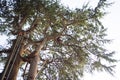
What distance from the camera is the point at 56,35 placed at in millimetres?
12500

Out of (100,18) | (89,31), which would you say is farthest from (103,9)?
(89,31)

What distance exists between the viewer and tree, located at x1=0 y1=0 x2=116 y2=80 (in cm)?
1219

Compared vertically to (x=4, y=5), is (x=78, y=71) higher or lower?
lower

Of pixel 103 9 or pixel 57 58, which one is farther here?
pixel 57 58

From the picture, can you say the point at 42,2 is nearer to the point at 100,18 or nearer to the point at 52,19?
the point at 52,19

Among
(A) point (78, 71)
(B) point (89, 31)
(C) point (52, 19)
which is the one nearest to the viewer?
(C) point (52, 19)

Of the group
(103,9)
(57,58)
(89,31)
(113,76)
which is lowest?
(113,76)

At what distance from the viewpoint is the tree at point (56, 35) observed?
12188 mm

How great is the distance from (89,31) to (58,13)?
2.18 m

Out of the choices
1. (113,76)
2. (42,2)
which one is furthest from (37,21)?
(113,76)

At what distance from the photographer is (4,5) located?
12617mm

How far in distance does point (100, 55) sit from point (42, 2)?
15.6ft

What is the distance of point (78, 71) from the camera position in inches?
558

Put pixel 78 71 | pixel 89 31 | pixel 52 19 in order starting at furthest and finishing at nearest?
1. pixel 78 71
2. pixel 89 31
3. pixel 52 19
